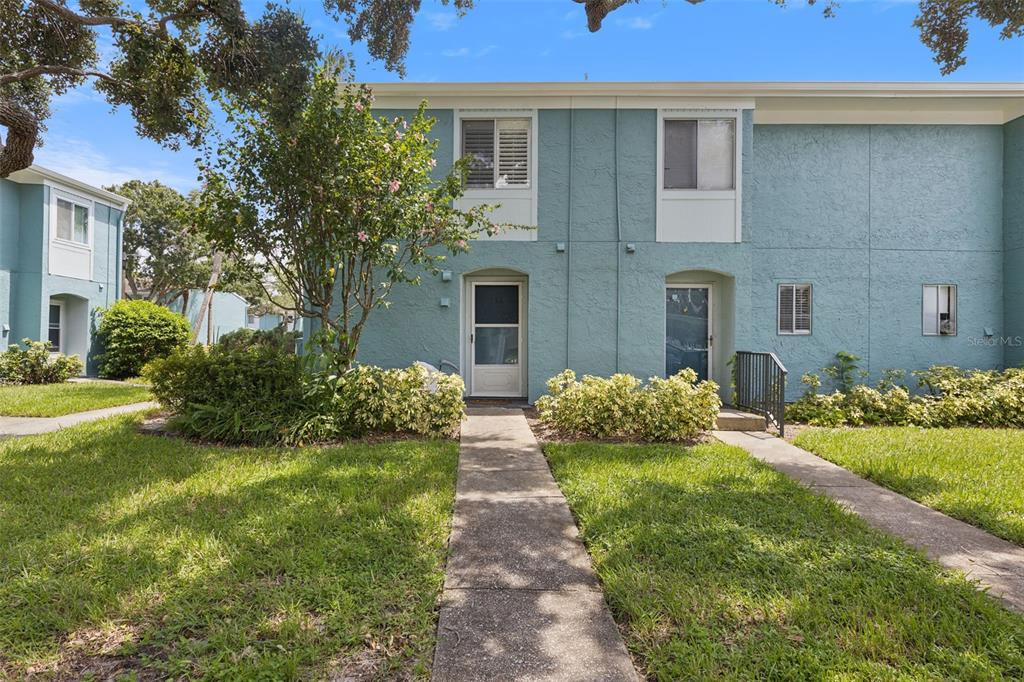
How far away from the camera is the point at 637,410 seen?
21.3 feet

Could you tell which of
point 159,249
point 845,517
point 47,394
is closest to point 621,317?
point 845,517

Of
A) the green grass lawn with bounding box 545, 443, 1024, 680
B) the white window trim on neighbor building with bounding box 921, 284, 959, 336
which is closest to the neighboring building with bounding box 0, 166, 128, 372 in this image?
the green grass lawn with bounding box 545, 443, 1024, 680

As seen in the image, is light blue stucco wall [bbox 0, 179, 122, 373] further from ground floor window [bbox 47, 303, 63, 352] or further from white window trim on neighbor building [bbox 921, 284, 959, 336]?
white window trim on neighbor building [bbox 921, 284, 959, 336]

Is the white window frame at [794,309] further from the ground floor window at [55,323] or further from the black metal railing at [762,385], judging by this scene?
the ground floor window at [55,323]

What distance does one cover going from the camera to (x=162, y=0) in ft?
20.5

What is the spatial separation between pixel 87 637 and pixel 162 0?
23.8 feet

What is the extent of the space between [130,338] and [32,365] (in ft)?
8.21

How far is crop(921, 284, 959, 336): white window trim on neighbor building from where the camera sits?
9.56 meters

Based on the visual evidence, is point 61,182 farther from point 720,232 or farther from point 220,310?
point 720,232

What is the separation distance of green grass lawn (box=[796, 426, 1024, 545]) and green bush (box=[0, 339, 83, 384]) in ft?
52.6

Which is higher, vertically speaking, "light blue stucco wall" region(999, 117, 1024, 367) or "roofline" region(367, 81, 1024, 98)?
"roofline" region(367, 81, 1024, 98)

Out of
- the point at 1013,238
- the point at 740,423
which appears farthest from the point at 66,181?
the point at 1013,238

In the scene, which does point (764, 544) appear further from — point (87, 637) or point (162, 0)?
point (162, 0)

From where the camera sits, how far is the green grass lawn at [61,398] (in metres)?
8.20
